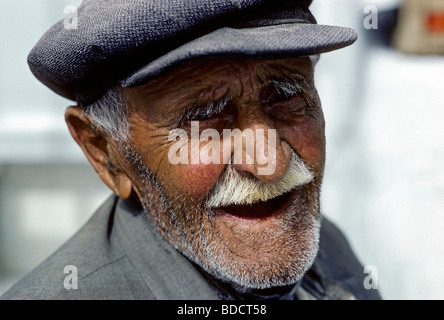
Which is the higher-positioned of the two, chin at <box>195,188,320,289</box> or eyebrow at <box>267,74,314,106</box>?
eyebrow at <box>267,74,314,106</box>

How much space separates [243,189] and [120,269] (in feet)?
1.64


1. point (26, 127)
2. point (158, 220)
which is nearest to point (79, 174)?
point (26, 127)

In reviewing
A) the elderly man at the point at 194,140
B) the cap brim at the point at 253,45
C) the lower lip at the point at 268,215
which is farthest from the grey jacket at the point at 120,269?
the cap brim at the point at 253,45

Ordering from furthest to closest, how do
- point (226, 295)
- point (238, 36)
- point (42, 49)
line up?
point (226, 295)
point (42, 49)
point (238, 36)

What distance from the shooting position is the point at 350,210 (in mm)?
4070

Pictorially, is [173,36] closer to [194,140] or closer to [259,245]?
[194,140]

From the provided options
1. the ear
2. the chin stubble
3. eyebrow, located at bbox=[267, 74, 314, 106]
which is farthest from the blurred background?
the chin stubble

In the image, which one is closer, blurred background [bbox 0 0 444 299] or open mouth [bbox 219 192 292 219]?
open mouth [bbox 219 192 292 219]

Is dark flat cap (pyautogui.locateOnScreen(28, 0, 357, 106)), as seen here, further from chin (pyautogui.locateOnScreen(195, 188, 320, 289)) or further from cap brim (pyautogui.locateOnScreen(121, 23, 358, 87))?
chin (pyautogui.locateOnScreen(195, 188, 320, 289))

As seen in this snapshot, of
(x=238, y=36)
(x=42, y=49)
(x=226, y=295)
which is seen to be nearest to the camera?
(x=238, y=36)

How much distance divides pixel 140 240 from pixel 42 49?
657 millimetres

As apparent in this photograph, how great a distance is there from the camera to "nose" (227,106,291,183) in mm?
1335

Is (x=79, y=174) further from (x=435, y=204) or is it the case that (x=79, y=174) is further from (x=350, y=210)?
(x=435, y=204)

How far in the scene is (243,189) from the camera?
1.38 meters
